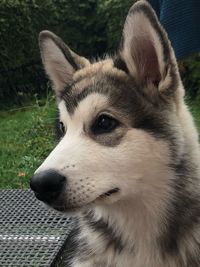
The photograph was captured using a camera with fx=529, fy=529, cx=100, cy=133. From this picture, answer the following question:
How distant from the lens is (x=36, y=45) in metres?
8.51

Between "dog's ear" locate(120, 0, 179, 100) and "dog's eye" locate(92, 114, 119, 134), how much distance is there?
0.76ft

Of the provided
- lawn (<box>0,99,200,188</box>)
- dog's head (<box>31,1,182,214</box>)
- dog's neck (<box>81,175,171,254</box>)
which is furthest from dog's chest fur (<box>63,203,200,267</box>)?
lawn (<box>0,99,200,188</box>)

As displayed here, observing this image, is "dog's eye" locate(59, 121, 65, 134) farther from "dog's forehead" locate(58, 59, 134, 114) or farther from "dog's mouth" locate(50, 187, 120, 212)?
"dog's mouth" locate(50, 187, 120, 212)

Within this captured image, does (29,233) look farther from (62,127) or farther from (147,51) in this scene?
(147,51)

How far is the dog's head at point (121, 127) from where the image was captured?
217cm

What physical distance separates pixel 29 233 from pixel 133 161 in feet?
4.65

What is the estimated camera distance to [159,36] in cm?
230

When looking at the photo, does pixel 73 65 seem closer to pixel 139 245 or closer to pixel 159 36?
pixel 159 36

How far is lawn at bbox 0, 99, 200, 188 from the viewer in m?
5.01

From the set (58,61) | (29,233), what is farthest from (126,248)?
(29,233)

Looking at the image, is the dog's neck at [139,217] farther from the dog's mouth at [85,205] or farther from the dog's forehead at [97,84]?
the dog's forehead at [97,84]

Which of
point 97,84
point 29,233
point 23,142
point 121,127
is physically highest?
point 97,84

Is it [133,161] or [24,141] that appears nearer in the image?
[133,161]

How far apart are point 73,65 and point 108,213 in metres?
0.80
